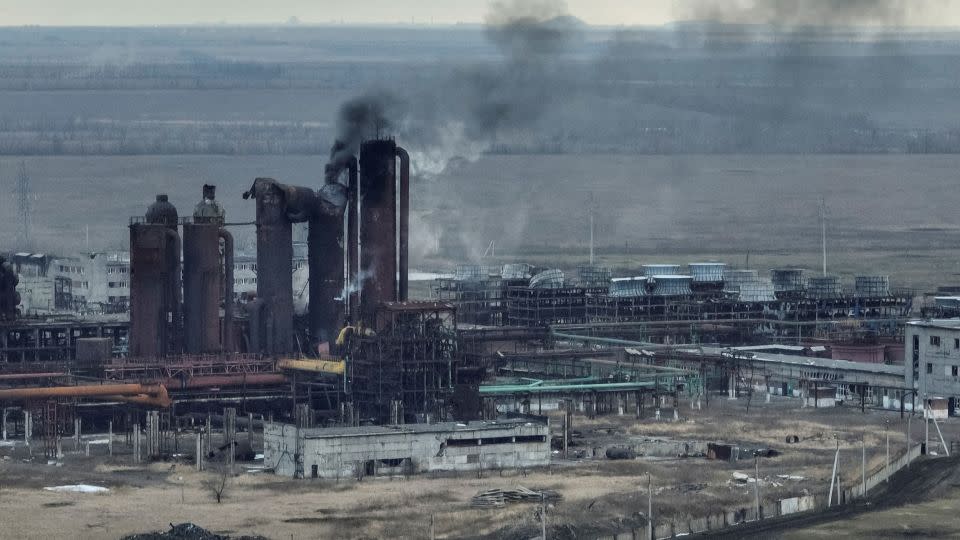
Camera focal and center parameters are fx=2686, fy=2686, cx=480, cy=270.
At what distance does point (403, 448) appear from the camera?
7356cm

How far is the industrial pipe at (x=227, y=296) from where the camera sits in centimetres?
8956

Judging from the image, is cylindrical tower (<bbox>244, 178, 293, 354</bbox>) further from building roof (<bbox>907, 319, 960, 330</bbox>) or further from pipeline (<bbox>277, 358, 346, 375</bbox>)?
building roof (<bbox>907, 319, 960, 330</bbox>)

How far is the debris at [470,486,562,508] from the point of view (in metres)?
66.7

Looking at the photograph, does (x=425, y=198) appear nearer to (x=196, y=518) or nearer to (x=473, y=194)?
(x=473, y=194)

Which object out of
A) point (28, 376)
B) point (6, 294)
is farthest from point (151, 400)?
point (6, 294)

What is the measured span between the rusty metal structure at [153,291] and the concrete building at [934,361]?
24214 millimetres

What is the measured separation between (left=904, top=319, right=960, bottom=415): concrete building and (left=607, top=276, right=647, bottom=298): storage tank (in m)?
25.5

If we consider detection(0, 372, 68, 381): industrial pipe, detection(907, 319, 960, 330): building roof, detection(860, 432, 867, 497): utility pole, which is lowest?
detection(860, 432, 867, 497): utility pole

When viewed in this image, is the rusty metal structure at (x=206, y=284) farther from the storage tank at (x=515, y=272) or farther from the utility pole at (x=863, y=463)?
the storage tank at (x=515, y=272)

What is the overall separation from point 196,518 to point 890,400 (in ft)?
105

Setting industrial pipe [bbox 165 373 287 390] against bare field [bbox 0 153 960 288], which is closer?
industrial pipe [bbox 165 373 287 390]

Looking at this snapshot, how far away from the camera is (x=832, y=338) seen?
340 feet

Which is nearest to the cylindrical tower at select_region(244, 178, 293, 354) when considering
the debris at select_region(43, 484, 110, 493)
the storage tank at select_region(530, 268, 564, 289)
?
the debris at select_region(43, 484, 110, 493)

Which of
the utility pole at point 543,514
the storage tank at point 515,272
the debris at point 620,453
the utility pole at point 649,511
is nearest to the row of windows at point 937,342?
the debris at point 620,453
